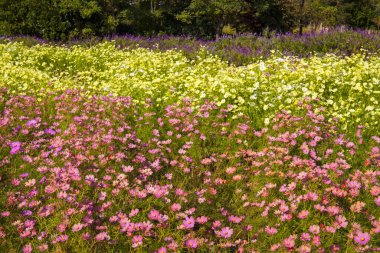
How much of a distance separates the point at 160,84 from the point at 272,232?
13.5 feet

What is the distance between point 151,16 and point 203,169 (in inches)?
833

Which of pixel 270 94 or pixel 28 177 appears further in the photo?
pixel 270 94

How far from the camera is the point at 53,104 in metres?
6.07

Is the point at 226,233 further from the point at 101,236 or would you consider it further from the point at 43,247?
the point at 43,247

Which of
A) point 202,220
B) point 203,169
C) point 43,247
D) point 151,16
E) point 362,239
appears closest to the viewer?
point 362,239

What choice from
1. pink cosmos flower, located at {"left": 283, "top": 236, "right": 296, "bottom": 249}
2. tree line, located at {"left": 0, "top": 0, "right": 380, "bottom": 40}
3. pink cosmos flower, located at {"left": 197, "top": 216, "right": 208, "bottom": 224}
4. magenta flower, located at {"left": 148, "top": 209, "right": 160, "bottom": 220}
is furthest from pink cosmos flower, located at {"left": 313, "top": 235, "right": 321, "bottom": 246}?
tree line, located at {"left": 0, "top": 0, "right": 380, "bottom": 40}

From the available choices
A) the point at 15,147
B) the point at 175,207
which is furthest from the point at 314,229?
the point at 15,147

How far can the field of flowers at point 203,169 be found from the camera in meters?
2.85

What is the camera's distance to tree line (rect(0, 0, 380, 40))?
1769 centimetres

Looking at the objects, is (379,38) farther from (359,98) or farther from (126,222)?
(126,222)

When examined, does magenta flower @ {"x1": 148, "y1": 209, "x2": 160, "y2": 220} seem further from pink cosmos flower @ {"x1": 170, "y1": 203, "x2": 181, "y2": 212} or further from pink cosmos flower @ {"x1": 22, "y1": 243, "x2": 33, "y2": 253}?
pink cosmos flower @ {"x1": 22, "y1": 243, "x2": 33, "y2": 253}

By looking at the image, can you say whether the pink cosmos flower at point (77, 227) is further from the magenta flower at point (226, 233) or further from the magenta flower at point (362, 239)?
the magenta flower at point (362, 239)

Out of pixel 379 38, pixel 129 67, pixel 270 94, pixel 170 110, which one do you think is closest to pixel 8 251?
pixel 170 110

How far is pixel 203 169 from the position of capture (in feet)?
13.1
